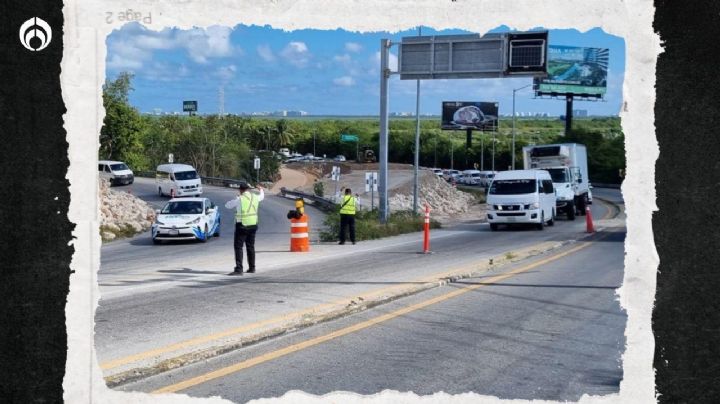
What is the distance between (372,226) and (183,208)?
6.68 meters

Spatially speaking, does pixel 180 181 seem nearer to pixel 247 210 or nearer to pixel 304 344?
pixel 247 210

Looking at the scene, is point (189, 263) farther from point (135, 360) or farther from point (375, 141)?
point (375, 141)

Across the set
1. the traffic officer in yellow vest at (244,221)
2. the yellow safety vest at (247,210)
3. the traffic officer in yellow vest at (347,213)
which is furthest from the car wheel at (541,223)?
the yellow safety vest at (247,210)

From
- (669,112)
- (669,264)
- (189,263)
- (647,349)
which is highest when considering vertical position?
(669,112)

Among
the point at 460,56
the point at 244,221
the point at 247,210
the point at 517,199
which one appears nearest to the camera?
the point at 247,210

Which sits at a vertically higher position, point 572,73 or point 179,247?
point 572,73

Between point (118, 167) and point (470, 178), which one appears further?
point (470, 178)

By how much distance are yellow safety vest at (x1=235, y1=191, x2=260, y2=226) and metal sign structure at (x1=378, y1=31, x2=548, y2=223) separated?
34.1 ft

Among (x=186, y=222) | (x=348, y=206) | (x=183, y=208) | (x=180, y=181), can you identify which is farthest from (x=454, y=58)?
(x=180, y=181)

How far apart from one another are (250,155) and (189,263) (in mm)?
50231

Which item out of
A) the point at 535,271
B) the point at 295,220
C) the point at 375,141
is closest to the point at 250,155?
the point at 375,141

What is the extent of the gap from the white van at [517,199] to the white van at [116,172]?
27.0 metres

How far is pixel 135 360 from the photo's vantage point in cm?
758

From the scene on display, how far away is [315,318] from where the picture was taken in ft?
32.3
